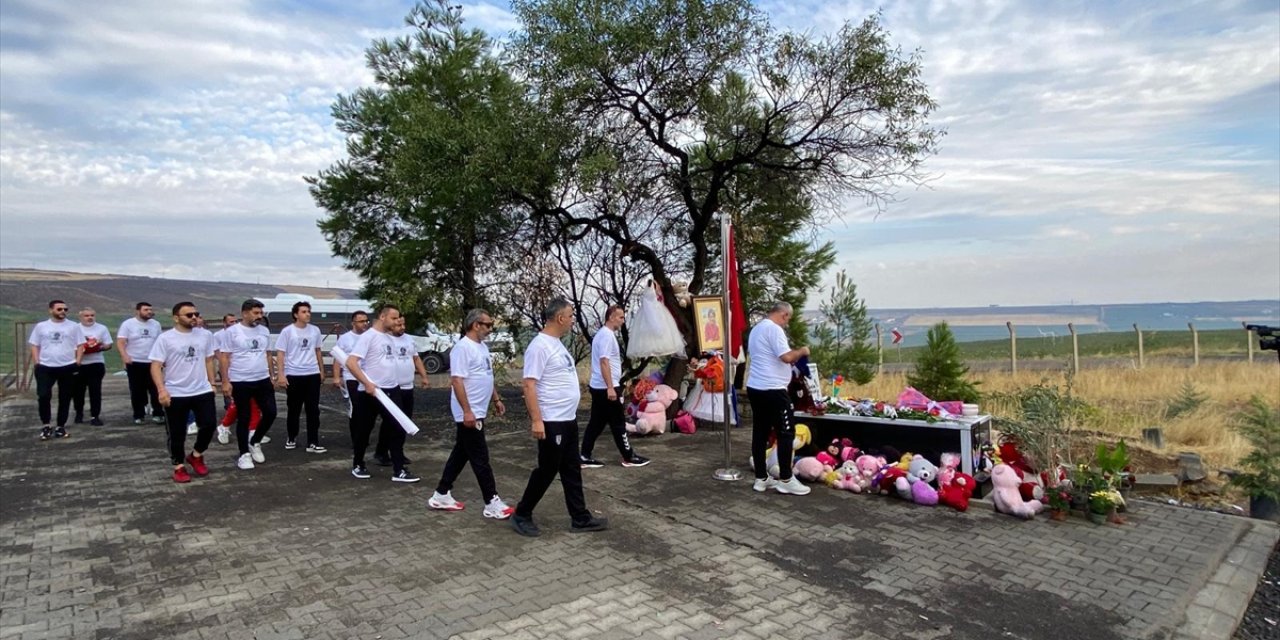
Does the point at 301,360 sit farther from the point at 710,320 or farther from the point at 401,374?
the point at 710,320

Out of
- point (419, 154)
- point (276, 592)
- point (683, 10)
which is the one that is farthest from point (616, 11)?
point (276, 592)

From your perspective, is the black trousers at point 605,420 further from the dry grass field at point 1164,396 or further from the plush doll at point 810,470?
the dry grass field at point 1164,396

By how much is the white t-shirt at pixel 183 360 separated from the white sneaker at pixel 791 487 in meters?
5.29

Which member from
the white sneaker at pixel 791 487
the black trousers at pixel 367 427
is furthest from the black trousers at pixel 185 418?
the white sneaker at pixel 791 487

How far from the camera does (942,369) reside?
1139 cm

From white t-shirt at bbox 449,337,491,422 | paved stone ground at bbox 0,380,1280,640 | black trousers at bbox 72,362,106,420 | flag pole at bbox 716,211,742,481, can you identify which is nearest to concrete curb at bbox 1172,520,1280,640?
paved stone ground at bbox 0,380,1280,640

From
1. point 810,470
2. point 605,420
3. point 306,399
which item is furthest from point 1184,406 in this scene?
point 306,399

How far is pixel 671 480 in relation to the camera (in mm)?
7129

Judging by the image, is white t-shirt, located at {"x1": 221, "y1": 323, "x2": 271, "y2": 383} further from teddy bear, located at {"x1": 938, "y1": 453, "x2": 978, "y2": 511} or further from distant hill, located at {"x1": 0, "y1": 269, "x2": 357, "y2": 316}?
distant hill, located at {"x1": 0, "y1": 269, "x2": 357, "y2": 316}

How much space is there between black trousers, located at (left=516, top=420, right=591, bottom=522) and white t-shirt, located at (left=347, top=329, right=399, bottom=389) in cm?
253

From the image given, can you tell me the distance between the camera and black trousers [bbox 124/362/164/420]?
10625 mm

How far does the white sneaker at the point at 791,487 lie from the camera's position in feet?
21.3

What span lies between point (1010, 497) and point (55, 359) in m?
11.2

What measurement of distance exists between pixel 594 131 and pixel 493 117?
145 cm
